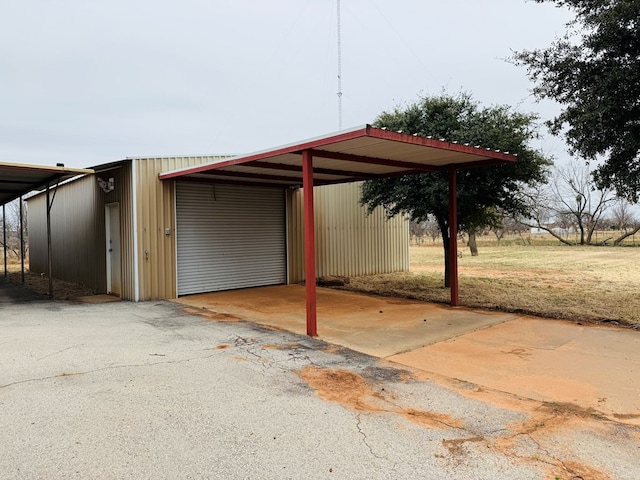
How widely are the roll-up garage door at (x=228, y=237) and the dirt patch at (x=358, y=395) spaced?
6459 millimetres

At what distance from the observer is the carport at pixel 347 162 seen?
19.7ft

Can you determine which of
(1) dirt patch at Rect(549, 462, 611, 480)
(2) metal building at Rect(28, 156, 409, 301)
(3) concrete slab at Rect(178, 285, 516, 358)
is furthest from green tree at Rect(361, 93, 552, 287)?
(1) dirt patch at Rect(549, 462, 611, 480)

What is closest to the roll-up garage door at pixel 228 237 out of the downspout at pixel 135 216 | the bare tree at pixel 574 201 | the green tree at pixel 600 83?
the downspout at pixel 135 216

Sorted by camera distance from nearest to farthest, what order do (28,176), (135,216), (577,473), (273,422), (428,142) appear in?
(577,473), (273,422), (428,142), (135,216), (28,176)

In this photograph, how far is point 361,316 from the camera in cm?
782

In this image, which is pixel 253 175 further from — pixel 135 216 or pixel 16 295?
pixel 16 295

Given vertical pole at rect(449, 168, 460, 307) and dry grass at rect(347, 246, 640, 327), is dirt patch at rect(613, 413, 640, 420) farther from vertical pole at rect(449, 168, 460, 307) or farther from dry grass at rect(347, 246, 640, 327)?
vertical pole at rect(449, 168, 460, 307)

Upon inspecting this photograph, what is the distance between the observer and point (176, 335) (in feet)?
20.7

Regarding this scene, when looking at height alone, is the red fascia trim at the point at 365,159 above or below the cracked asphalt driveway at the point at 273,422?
above

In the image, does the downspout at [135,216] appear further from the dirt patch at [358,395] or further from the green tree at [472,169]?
the dirt patch at [358,395]

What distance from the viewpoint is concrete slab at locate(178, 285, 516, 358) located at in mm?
6137

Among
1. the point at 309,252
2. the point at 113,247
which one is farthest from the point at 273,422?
the point at 113,247

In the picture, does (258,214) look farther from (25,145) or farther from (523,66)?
(25,145)

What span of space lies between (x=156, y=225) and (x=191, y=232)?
89 centimetres
